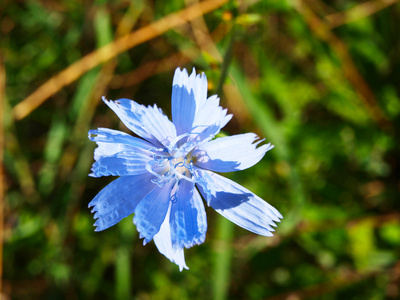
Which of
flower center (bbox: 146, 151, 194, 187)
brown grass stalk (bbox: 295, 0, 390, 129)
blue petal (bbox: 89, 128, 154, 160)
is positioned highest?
brown grass stalk (bbox: 295, 0, 390, 129)

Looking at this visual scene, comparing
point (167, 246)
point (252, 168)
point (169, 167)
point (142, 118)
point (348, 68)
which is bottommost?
point (167, 246)

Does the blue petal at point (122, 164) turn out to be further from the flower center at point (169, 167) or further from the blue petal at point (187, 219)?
the blue petal at point (187, 219)

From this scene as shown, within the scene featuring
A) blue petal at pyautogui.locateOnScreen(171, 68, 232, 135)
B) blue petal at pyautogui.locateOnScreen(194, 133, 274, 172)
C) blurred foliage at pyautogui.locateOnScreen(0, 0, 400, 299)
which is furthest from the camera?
blurred foliage at pyautogui.locateOnScreen(0, 0, 400, 299)

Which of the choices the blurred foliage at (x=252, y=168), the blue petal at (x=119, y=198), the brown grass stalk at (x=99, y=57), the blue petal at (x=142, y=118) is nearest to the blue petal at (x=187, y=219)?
the blue petal at (x=119, y=198)

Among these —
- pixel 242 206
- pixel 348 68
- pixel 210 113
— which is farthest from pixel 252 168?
pixel 210 113

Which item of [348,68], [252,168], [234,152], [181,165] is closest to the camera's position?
[234,152]

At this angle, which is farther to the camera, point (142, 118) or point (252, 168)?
point (252, 168)

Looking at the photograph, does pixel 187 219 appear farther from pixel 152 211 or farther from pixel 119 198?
pixel 119 198

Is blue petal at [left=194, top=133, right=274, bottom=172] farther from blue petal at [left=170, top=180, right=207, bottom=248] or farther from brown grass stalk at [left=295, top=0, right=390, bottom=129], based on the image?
brown grass stalk at [left=295, top=0, right=390, bottom=129]

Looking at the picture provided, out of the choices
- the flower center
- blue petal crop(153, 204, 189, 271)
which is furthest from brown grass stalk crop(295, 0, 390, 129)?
blue petal crop(153, 204, 189, 271)
